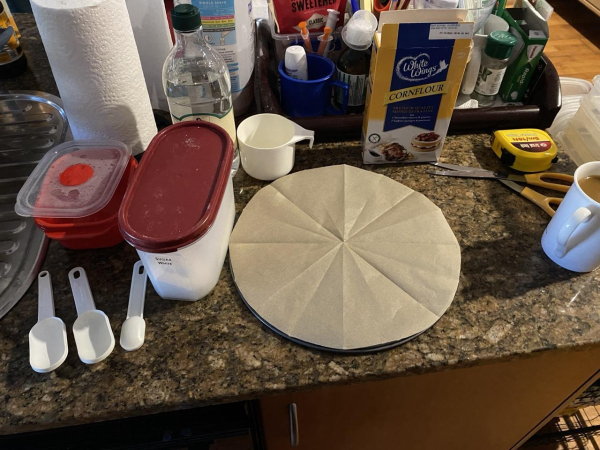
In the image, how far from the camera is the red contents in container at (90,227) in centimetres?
63

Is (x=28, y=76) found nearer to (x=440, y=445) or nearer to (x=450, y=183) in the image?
(x=450, y=183)

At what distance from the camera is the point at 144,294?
615 millimetres

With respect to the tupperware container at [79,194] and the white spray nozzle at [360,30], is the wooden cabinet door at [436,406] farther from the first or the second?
the white spray nozzle at [360,30]

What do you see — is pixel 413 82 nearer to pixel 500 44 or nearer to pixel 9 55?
pixel 500 44

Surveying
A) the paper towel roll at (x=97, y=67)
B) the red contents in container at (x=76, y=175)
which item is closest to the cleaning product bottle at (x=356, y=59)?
the paper towel roll at (x=97, y=67)

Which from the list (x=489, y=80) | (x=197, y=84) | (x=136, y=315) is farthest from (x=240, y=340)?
(x=489, y=80)

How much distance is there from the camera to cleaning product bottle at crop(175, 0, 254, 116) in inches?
28.8

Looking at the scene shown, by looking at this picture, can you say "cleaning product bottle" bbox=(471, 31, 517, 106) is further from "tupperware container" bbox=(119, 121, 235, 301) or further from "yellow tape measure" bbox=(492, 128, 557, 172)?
"tupperware container" bbox=(119, 121, 235, 301)

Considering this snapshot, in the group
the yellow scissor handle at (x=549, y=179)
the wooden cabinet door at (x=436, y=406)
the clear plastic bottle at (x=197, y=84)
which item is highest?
the clear plastic bottle at (x=197, y=84)

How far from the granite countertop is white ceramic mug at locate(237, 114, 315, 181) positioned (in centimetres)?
19

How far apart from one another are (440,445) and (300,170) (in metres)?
0.58

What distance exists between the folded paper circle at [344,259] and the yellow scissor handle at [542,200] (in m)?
0.15

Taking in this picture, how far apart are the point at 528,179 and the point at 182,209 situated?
558mm

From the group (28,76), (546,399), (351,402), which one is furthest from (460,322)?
(28,76)
